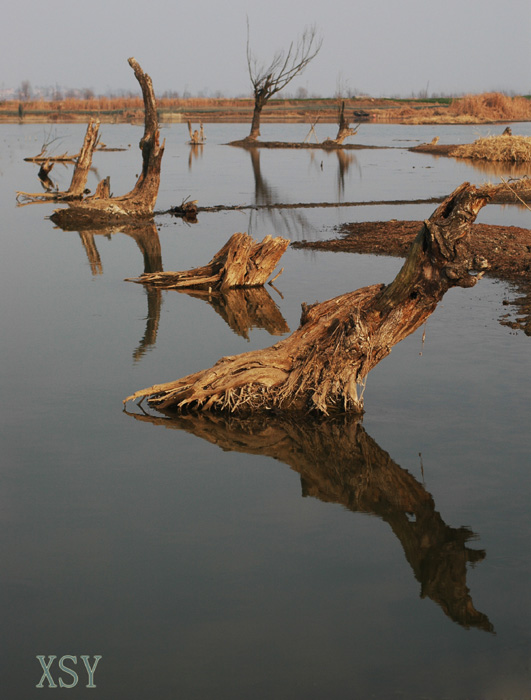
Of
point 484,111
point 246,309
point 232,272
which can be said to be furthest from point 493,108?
point 246,309

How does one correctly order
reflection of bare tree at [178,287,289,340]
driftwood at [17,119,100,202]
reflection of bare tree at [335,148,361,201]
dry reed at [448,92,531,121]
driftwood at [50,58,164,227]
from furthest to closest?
dry reed at [448,92,531,121] < reflection of bare tree at [335,148,361,201] < driftwood at [17,119,100,202] < driftwood at [50,58,164,227] < reflection of bare tree at [178,287,289,340]

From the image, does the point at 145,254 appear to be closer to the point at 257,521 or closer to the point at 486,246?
the point at 486,246

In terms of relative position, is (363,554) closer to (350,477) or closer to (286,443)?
(350,477)

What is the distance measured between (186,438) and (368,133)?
62.9 metres

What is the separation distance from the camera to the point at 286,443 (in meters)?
8.57

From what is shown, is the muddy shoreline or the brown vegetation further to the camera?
the brown vegetation

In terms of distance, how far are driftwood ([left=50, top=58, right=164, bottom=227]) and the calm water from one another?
1020 centimetres

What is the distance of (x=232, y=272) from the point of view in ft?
50.8

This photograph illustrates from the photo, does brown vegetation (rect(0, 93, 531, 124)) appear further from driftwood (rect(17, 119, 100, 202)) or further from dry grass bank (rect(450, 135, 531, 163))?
driftwood (rect(17, 119, 100, 202))

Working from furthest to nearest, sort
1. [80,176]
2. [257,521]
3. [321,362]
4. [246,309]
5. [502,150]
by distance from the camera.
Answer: [502,150]
[80,176]
[246,309]
[321,362]
[257,521]

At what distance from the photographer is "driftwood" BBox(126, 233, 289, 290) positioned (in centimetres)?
1548

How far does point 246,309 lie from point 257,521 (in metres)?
7.34

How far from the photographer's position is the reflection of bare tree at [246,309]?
42.3 ft

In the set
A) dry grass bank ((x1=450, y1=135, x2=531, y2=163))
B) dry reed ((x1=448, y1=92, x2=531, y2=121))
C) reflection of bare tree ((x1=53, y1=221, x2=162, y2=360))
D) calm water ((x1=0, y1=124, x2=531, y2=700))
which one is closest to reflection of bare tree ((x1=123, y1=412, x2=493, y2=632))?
calm water ((x1=0, y1=124, x2=531, y2=700))
